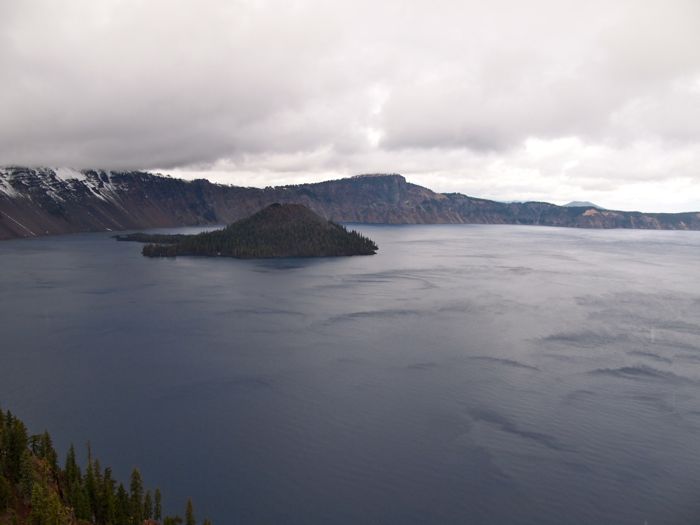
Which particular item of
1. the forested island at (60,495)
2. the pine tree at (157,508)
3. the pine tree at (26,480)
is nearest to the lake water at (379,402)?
the pine tree at (157,508)

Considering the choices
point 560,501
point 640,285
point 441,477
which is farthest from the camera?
point 640,285

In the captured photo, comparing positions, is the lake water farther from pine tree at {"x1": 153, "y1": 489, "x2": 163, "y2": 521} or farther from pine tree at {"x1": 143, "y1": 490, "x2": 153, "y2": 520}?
pine tree at {"x1": 143, "y1": 490, "x2": 153, "y2": 520}

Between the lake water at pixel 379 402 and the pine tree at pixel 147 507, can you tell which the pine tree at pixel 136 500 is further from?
the lake water at pixel 379 402

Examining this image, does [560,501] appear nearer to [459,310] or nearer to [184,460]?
[184,460]

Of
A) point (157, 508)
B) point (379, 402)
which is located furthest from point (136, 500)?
point (379, 402)

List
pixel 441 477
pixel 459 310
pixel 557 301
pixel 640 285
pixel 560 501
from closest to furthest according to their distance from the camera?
pixel 560 501 < pixel 441 477 < pixel 459 310 < pixel 557 301 < pixel 640 285

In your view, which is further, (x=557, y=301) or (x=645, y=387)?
(x=557, y=301)

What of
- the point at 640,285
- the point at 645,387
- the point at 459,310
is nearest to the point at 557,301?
the point at 459,310
